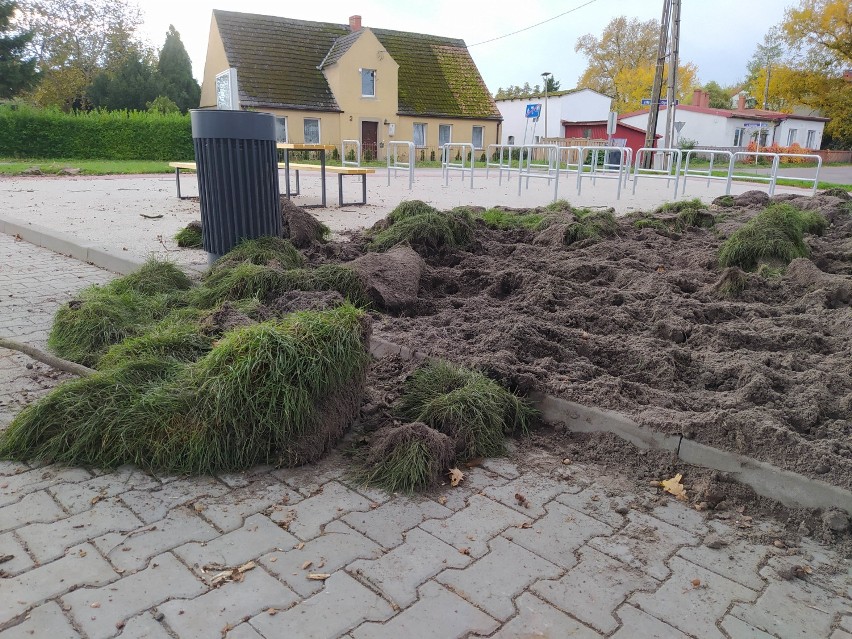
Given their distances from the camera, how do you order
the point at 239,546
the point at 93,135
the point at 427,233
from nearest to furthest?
the point at 239,546, the point at 427,233, the point at 93,135

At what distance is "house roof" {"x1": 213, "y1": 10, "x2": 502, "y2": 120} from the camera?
34.2 m

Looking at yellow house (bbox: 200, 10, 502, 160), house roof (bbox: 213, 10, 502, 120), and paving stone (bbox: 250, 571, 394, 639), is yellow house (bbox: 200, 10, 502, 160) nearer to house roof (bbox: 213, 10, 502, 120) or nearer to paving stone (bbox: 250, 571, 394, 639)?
house roof (bbox: 213, 10, 502, 120)

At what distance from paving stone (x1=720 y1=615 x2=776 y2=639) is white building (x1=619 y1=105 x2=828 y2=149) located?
54712 mm

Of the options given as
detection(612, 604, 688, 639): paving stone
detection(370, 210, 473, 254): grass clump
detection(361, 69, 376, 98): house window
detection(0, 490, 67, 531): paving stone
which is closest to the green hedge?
detection(361, 69, 376, 98): house window

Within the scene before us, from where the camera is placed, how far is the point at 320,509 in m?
2.52

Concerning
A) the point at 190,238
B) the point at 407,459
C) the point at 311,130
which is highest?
the point at 311,130

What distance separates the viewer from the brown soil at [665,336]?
2.86 m

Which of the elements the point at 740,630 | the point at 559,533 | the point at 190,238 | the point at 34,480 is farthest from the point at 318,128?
the point at 740,630

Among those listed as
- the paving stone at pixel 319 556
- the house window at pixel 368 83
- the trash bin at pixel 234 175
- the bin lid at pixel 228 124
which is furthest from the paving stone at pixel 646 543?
the house window at pixel 368 83

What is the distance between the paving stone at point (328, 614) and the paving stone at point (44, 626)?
52 cm

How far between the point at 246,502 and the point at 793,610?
1926mm

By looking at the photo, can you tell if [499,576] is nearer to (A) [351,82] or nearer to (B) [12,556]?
(B) [12,556]

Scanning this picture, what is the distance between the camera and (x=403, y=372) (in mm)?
3643

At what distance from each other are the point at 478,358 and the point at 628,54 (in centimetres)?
6902
